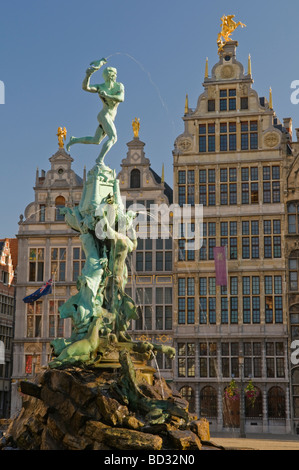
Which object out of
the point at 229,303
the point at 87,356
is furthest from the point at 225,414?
the point at 87,356

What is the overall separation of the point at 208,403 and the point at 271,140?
16.3m

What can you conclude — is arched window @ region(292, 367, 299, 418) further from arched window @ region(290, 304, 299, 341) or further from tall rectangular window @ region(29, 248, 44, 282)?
tall rectangular window @ region(29, 248, 44, 282)

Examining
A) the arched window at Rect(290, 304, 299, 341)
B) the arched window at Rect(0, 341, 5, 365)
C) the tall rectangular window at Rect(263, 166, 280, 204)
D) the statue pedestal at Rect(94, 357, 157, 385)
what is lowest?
the statue pedestal at Rect(94, 357, 157, 385)

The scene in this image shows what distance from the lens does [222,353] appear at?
4616 centimetres

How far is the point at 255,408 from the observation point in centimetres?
4494

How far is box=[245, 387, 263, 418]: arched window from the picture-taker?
44.8m

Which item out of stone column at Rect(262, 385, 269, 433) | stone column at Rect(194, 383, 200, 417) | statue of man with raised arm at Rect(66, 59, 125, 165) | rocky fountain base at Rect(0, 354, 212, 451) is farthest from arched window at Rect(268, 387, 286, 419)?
rocky fountain base at Rect(0, 354, 212, 451)

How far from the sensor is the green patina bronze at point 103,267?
23297mm

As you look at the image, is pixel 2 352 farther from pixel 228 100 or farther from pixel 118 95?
pixel 118 95

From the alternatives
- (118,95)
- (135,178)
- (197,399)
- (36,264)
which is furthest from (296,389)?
(118,95)

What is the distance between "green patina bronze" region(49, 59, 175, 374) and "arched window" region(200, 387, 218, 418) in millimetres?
21146

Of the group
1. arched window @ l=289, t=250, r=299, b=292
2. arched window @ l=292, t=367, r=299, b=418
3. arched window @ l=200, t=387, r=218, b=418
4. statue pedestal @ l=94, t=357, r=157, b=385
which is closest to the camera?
statue pedestal @ l=94, t=357, r=157, b=385

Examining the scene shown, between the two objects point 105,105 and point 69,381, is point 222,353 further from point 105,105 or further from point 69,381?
point 69,381
